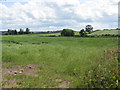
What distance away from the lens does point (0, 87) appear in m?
4.52

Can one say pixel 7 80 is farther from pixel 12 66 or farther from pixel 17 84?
pixel 12 66

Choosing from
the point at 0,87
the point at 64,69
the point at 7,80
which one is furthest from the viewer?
the point at 64,69

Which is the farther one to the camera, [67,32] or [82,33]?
[67,32]

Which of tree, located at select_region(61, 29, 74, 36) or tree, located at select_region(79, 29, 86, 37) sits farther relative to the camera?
tree, located at select_region(61, 29, 74, 36)

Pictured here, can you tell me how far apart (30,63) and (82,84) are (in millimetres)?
3954

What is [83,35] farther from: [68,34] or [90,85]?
[90,85]

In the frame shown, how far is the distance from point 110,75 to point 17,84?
255 centimetres

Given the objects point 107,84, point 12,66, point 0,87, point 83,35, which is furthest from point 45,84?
point 83,35

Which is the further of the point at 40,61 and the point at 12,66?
the point at 40,61

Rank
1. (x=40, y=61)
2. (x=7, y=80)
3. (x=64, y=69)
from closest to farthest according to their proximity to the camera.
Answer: (x=7, y=80) → (x=64, y=69) → (x=40, y=61)

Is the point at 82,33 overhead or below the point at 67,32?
below

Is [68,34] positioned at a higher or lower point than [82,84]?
higher

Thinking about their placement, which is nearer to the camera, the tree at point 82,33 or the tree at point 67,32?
the tree at point 82,33

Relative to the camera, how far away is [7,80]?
16.8ft
